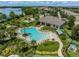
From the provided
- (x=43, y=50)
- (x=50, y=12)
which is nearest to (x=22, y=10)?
(x=50, y=12)

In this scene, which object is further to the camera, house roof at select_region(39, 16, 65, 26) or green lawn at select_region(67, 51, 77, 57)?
house roof at select_region(39, 16, 65, 26)

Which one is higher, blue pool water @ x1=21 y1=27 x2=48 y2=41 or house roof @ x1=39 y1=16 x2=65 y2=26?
house roof @ x1=39 y1=16 x2=65 y2=26

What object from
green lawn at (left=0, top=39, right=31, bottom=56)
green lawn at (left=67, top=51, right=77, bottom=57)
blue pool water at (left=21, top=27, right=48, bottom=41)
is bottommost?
green lawn at (left=67, top=51, right=77, bottom=57)

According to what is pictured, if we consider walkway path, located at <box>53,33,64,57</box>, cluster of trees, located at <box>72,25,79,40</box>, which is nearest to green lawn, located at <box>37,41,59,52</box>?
walkway path, located at <box>53,33,64,57</box>

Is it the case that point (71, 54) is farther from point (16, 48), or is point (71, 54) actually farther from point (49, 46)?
point (16, 48)

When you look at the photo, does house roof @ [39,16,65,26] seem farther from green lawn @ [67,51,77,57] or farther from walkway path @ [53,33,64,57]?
green lawn @ [67,51,77,57]

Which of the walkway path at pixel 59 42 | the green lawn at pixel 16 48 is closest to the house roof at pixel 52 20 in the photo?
the walkway path at pixel 59 42

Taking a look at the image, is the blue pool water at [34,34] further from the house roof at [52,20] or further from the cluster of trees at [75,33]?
the cluster of trees at [75,33]

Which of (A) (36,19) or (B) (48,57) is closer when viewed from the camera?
(B) (48,57)

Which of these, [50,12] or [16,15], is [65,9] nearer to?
[50,12]
